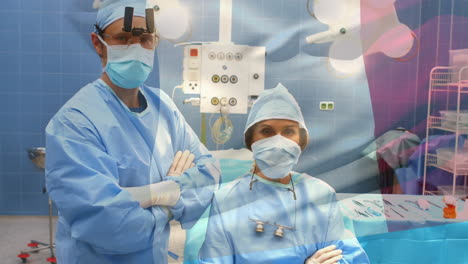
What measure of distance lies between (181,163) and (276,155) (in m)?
0.27

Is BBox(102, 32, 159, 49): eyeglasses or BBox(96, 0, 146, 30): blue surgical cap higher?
BBox(96, 0, 146, 30): blue surgical cap

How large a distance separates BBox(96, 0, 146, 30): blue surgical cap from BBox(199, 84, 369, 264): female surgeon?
1.37ft

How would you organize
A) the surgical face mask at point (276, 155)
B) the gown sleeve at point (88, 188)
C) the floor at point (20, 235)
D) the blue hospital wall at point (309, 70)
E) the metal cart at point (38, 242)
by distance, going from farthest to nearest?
the floor at point (20, 235)
the metal cart at point (38, 242)
the blue hospital wall at point (309, 70)
the surgical face mask at point (276, 155)
the gown sleeve at point (88, 188)

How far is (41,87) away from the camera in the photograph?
2.85 m

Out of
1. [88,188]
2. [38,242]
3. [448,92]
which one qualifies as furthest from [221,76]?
[38,242]

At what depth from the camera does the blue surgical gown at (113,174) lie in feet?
3.67

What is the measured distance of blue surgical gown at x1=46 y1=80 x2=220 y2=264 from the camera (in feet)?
3.67

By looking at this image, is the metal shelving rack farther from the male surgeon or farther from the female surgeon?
the male surgeon

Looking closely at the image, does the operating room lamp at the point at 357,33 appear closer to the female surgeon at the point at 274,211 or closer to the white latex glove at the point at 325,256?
the female surgeon at the point at 274,211

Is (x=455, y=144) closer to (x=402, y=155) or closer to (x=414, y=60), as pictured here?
(x=402, y=155)

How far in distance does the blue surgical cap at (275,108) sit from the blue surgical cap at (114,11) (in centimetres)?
41

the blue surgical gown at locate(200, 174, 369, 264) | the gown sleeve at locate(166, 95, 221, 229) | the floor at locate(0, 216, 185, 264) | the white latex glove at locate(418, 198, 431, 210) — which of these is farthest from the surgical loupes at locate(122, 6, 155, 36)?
the floor at locate(0, 216, 185, 264)

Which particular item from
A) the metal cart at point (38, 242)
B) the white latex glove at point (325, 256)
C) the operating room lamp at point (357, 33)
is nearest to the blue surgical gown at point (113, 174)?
Answer: the white latex glove at point (325, 256)

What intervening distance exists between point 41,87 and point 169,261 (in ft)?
6.19
